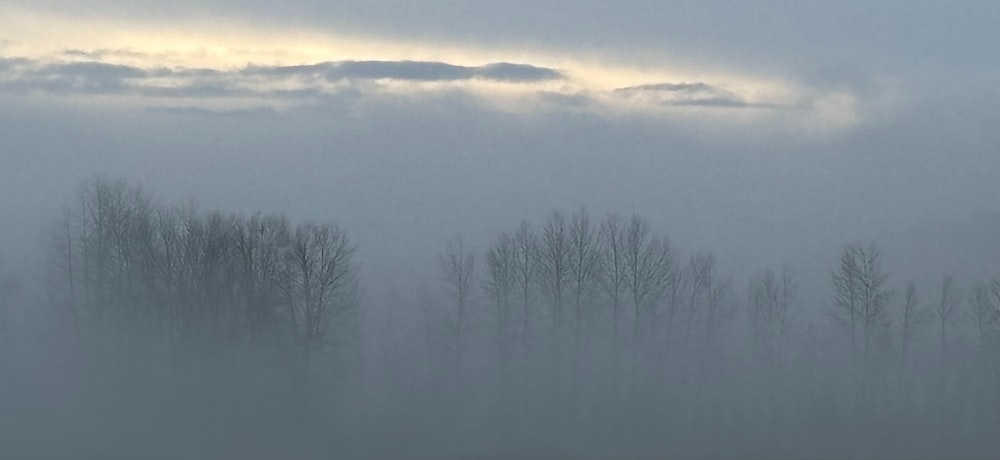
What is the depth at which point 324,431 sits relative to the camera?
52906 mm

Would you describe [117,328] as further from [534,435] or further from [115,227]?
[534,435]

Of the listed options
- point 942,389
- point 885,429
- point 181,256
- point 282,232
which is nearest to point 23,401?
point 181,256

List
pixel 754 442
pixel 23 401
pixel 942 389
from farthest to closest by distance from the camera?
pixel 942 389 < pixel 23 401 < pixel 754 442

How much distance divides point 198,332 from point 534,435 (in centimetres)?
1533

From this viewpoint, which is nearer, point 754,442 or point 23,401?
point 754,442

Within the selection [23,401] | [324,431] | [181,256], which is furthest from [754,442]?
[23,401]

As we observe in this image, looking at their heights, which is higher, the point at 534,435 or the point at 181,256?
the point at 181,256

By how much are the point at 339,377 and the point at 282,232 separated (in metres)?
6.99

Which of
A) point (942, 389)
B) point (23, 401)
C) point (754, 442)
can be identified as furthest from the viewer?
point (942, 389)

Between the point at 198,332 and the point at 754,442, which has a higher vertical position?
the point at 198,332

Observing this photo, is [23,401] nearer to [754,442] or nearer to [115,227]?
[115,227]

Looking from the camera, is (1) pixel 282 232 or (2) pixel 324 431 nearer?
(2) pixel 324 431

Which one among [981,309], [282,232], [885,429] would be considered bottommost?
[885,429]

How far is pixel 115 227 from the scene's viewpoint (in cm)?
5781
